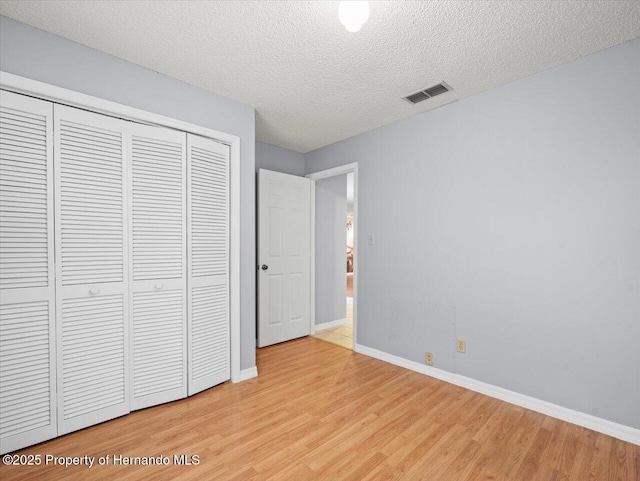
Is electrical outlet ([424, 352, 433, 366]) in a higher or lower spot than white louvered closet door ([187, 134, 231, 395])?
lower

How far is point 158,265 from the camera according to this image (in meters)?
2.33

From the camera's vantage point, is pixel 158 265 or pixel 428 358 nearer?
pixel 158 265

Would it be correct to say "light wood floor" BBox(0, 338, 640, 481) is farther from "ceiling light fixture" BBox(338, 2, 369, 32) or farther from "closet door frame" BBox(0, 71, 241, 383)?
"ceiling light fixture" BBox(338, 2, 369, 32)

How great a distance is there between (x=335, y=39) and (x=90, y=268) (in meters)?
2.21

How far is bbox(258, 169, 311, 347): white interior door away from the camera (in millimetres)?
3723

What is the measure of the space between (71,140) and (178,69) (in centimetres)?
90

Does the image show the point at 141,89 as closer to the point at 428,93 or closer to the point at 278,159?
the point at 278,159

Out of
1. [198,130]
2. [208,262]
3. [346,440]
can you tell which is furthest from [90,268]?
[346,440]

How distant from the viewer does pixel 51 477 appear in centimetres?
161

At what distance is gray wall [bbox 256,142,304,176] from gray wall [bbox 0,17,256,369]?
1076 mm

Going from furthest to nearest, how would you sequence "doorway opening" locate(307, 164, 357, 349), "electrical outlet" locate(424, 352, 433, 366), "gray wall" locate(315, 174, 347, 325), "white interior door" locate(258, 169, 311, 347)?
"gray wall" locate(315, 174, 347, 325)
"doorway opening" locate(307, 164, 357, 349)
"white interior door" locate(258, 169, 311, 347)
"electrical outlet" locate(424, 352, 433, 366)

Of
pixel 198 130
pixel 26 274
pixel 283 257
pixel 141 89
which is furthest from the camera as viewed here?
pixel 283 257

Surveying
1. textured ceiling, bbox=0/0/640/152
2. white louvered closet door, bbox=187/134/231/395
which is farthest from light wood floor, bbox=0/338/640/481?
textured ceiling, bbox=0/0/640/152

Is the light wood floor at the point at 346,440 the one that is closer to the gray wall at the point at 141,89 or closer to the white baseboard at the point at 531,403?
the white baseboard at the point at 531,403
